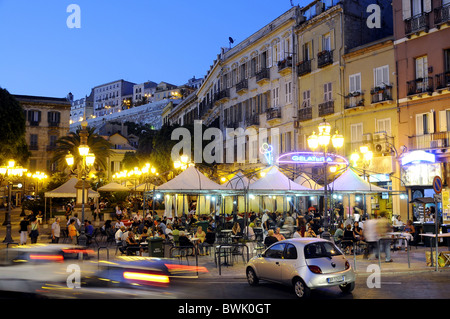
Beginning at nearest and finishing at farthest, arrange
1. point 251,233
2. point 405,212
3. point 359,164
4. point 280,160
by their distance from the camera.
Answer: point 251,233
point 280,160
point 405,212
point 359,164

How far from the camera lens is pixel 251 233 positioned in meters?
19.6

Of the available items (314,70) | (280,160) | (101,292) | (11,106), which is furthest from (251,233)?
(11,106)

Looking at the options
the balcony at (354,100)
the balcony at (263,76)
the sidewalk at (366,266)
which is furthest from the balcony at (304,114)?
the sidewalk at (366,266)

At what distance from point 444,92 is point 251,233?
46.0 ft

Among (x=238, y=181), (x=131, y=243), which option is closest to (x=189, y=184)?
(x=238, y=181)

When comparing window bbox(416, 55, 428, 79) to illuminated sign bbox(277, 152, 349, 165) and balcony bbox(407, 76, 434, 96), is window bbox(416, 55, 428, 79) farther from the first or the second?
illuminated sign bbox(277, 152, 349, 165)

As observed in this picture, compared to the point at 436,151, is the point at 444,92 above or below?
above

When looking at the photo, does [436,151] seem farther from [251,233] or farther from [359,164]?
[251,233]

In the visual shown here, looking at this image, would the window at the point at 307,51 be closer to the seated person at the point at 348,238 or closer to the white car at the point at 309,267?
the seated person at the point at 348,238

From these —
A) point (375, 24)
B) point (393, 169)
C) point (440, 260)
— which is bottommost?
point (440, 260)

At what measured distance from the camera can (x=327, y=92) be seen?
1292 inches

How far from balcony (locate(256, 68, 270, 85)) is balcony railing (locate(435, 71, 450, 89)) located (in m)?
15.3

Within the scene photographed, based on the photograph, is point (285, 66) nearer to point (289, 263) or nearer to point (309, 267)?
point (289, 263)

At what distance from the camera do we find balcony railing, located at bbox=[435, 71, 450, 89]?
25141mm
